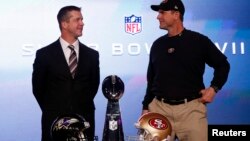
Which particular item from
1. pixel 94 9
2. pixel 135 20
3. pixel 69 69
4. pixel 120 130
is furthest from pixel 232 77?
pixel 120 130

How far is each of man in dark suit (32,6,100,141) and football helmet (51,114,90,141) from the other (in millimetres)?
1141

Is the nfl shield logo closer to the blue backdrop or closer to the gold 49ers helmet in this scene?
the blue backdrop

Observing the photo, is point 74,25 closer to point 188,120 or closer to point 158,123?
point 188,120

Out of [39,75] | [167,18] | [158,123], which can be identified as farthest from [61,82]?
[158,123]

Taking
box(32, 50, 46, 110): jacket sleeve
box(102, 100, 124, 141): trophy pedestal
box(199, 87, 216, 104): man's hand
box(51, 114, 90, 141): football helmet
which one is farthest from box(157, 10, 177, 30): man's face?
box(51, 114, 90, 141): football helmet

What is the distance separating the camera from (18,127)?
4.53m

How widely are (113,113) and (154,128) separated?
0.24 m

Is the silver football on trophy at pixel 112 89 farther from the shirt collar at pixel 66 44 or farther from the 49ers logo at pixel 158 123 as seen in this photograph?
the shirt collar at pixel 66 44

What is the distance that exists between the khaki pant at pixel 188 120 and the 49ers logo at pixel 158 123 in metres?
0.90

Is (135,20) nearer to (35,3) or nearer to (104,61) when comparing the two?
(104,61)

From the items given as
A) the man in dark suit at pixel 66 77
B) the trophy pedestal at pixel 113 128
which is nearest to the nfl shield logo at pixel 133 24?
the man in dark suit at pixel 66 77

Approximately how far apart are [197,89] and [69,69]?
86 cm

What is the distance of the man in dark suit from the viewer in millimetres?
3383

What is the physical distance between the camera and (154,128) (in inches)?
92.1
